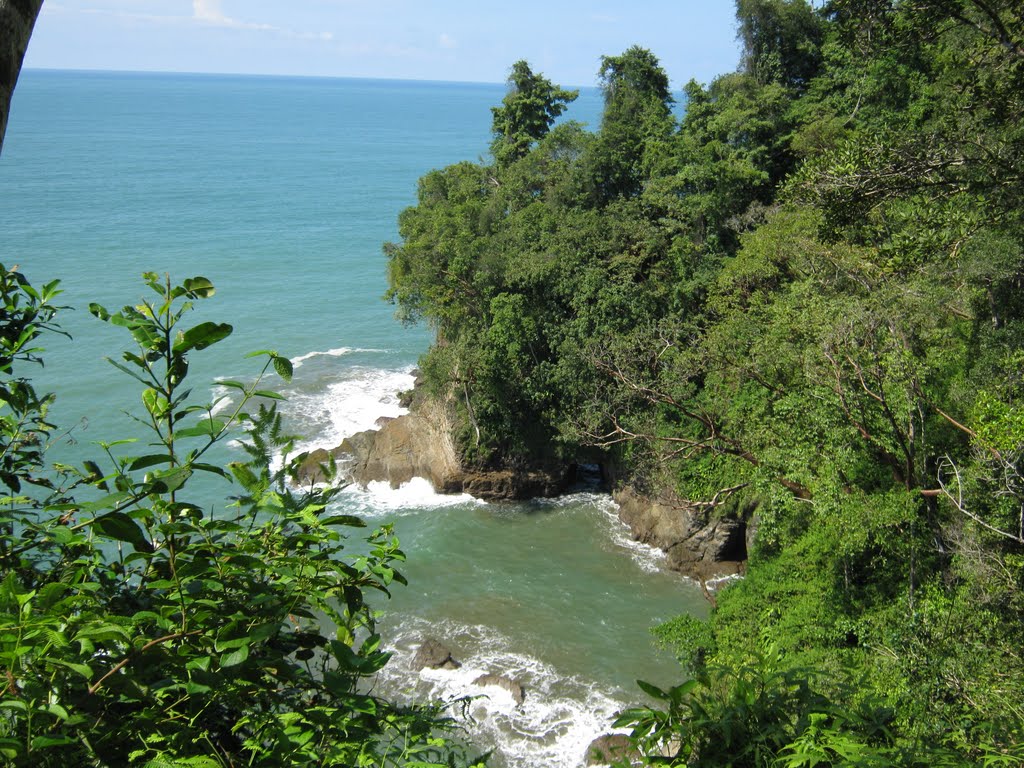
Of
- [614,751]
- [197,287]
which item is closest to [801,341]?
[614,751]

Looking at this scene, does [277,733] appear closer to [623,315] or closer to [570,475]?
[623,315]

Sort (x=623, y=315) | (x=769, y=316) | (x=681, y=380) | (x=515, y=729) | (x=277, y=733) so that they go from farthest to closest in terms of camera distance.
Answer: (x=623, y=315)
(x=681, y=380)
(x=769, y=316)
(x=515, y=729)
(x=277, y=733)

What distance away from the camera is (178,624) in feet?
6.82

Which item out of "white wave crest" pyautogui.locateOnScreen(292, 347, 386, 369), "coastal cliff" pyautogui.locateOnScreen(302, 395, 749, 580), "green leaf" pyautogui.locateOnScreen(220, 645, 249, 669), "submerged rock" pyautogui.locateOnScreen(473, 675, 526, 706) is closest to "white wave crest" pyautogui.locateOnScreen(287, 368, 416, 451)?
"coastal cliff" pyautogui.locateOnScreen(302, 395, 749, 580)

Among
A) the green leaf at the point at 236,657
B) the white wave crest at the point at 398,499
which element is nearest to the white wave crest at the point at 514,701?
the white wave crest at the point at 398,499

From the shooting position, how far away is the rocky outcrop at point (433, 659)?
13.8 metres

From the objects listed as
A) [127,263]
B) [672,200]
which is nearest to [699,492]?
[672,200]

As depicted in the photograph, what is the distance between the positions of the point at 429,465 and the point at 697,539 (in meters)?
7.71

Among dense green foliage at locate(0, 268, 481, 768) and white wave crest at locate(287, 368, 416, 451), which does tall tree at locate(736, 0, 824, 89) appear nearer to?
white wave crest at locate(287, 368, 416, 451)

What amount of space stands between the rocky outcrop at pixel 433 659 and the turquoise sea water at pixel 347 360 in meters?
0.22

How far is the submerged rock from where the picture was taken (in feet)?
42.9

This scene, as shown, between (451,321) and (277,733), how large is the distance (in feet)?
65.3

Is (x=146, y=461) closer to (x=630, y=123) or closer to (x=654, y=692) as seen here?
(x=654, y=692)

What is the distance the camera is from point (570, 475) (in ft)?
69.1
